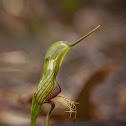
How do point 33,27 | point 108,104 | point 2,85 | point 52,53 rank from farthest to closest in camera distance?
point 33,27 → point 2,85 → point 108,104 → point 52,53

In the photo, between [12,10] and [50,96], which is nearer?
[50,96]

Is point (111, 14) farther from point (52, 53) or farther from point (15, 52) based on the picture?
point (52, 53)

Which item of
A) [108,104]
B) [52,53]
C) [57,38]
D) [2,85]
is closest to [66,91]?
[108,104]

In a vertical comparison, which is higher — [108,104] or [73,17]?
[73,17]

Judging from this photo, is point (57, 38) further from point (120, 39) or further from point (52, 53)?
point (52, 53)

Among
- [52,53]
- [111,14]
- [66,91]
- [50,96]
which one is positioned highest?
[111,14]

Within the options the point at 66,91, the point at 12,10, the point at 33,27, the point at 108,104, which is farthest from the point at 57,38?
the point at 108,104

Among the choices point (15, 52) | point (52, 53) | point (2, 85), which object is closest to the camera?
point (52, 53)
